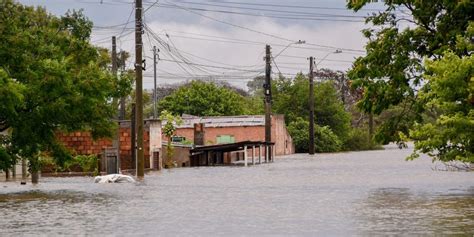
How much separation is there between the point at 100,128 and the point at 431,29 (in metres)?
13.3

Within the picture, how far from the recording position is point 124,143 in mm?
60094

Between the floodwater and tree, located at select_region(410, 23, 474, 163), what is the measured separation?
1.76m

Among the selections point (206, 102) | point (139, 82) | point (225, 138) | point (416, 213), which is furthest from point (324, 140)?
point (416, 213)

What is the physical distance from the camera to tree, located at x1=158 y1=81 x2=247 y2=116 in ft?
388

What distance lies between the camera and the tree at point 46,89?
3550 centimetres

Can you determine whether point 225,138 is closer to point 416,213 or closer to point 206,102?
point 206,102

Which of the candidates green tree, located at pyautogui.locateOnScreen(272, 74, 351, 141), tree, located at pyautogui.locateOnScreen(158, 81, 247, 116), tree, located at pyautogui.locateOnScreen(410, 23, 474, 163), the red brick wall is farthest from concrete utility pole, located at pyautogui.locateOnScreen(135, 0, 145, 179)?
tree, located at pyautogui.locateOnScreen(158, 81, 247, 116)

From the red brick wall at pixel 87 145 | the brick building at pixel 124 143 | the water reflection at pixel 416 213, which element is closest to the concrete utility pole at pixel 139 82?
the brick building at pixel 124 143

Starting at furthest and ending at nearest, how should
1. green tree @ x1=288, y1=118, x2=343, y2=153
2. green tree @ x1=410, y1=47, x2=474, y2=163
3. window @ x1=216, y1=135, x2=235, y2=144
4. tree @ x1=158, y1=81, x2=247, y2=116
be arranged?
1. tree @ x1=158, y1=81, x2=247, y2=116
2. green tree @ x1=288, y1=118, x2=343, y2=153
3. window @ x1=216, y1=135, x2=235, y2=144
4. green tree @ x1=410, y1=47, x2=474, y2=163

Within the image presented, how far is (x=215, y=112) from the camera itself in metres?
118

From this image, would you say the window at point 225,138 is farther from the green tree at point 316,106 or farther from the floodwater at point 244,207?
the floodwater at point 244,207

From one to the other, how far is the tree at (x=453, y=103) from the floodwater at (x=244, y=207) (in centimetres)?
176

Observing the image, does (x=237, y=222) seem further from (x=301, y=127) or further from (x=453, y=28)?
(x=301, y=127)

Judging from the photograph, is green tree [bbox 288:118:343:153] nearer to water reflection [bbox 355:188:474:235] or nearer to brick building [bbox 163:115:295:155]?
brick building [bbox 163:115:295:155]
